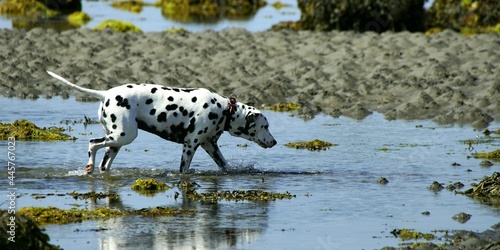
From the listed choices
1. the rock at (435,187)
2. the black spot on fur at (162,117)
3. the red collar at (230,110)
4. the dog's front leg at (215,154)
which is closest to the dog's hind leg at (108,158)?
the black spot on fur at (162,117)

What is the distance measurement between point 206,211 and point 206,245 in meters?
1.68

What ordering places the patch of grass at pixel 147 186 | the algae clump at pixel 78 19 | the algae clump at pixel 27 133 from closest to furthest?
the patch of grass at pixel 147 186
the algae clump at pixel 27 133
the algae clump at pixel 78 19

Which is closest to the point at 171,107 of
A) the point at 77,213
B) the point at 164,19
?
the point at 77,213

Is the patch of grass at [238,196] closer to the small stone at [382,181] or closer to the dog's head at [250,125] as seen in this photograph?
the small stone at [382,181]

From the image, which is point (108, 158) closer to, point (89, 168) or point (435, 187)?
point (89, 168)

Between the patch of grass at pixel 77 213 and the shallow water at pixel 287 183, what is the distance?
7.0 inches

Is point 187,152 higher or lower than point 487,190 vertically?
higher

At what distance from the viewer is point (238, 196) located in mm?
12781

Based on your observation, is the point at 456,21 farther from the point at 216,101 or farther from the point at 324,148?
the point at 216,101

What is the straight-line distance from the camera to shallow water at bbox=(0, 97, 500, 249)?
1069 cm

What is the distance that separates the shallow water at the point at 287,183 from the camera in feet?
35.1

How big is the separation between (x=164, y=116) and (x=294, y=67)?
11.2 meters

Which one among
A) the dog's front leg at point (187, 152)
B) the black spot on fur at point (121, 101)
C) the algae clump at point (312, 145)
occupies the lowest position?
the algae clump at point (312, 145)

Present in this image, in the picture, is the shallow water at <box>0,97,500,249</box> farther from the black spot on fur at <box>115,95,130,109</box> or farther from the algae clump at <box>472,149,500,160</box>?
the black spot on fur at <box>115,95,130,109</box>
